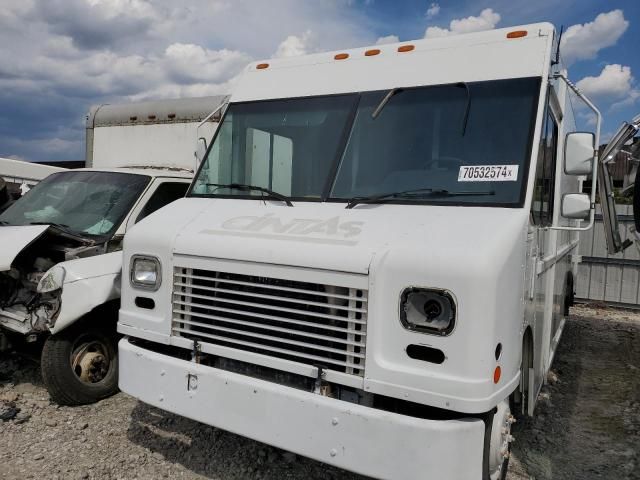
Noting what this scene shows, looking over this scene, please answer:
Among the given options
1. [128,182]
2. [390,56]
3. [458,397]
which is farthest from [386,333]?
[128,182]

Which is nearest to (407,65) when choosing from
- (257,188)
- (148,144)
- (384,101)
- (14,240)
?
(384,101)

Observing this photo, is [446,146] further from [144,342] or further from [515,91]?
[144,342]

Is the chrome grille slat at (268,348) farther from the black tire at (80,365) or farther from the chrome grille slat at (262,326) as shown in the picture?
the black tire at (80,365)

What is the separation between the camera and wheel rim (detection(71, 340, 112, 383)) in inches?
188

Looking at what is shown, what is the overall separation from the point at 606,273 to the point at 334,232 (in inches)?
338

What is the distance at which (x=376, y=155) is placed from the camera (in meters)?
3.83

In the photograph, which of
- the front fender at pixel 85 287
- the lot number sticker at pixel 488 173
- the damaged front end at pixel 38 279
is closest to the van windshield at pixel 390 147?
the lot number sticker at pixel 488 173

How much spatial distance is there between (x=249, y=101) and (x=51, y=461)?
3098 millimetres

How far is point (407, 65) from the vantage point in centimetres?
406

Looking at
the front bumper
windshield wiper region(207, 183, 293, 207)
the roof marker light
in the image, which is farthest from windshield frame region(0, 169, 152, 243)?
the roof marker light

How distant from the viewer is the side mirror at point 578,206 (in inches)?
139

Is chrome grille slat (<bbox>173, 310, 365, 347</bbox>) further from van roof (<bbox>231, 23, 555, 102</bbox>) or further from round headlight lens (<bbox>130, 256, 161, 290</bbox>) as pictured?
van roof (<bbox>231, 23, 555, 102</bbox>)

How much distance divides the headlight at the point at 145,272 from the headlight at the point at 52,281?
0.92m

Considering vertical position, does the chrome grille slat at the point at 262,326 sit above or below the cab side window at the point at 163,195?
below
